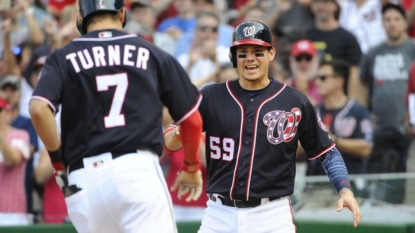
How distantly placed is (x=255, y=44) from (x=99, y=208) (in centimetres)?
161

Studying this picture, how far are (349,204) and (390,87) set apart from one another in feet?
14.9

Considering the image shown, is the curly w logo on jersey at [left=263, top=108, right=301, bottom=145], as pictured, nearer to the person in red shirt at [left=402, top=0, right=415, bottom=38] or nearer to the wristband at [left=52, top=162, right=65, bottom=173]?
the wristband at [left=52, top=162, right=65, bottom=173]

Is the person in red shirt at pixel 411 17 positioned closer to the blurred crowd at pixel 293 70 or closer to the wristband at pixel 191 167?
the blurred crowd at pixel 293 70

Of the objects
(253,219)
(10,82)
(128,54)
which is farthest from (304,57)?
(128,54)

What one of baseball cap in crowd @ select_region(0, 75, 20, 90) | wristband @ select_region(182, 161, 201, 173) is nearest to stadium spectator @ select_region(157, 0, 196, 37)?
baseball cap in crowd @ select_region(0, 75, 20, 90)

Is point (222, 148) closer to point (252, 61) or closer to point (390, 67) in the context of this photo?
point (252, 61)

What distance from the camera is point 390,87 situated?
912 cm

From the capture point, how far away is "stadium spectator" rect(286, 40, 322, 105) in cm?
923

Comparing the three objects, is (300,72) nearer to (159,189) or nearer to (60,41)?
(60,41)

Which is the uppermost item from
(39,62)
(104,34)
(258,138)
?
(104,34)

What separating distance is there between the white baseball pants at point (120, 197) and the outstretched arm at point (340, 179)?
3.74ft

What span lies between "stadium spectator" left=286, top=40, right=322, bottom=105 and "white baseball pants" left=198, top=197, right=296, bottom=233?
422 cm

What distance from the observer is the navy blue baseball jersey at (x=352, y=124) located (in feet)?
27.8

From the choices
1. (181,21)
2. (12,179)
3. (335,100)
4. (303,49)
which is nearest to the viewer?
(12,179)
